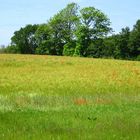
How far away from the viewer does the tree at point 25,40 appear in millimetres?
145375

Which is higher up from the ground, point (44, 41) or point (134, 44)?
point (44, 41)

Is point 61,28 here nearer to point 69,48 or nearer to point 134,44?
point 69,48

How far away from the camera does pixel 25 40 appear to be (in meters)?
150

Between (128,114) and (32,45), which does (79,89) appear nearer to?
(128,114)

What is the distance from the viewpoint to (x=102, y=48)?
119312 mm

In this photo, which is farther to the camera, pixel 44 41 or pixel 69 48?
pixel 44 41

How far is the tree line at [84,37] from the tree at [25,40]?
2.98 metres

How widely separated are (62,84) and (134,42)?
76.1 metres

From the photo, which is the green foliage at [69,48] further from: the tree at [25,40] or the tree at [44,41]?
the tree at [25,40]

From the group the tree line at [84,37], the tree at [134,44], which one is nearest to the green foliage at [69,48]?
the tree line at [84,37]

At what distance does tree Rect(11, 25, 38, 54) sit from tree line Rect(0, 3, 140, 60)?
9.78 ft

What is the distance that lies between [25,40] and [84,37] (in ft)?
105

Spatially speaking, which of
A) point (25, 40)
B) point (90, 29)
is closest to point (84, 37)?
point (90, 29)

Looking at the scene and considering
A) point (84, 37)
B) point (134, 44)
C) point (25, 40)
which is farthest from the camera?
point (25, 40)
